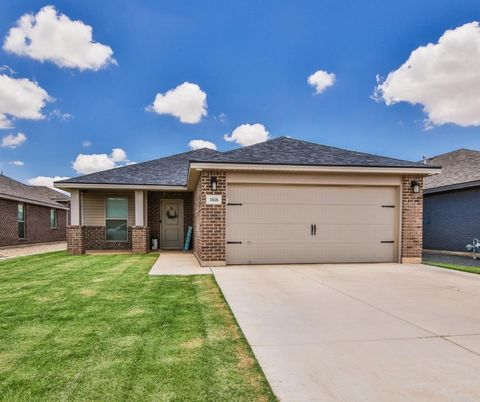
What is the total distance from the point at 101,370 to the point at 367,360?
88.8 inches

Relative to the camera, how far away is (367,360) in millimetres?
2912

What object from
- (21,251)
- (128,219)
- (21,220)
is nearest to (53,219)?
(21,220)

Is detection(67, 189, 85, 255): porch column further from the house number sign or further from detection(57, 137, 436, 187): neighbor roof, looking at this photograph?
the house number sign

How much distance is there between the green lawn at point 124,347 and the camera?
239cm

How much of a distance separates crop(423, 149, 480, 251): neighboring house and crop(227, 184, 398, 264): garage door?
5.22 metres

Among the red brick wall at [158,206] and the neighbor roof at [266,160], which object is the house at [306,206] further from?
the red brick wall at [158,206]

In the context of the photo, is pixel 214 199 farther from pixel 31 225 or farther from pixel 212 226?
pixel 31 225

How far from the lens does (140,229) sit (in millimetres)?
12828

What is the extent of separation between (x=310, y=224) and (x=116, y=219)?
8.70m

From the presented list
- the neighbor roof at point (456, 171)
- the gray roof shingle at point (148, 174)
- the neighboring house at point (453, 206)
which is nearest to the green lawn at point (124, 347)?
the gray roof shingle at point (148, 174)

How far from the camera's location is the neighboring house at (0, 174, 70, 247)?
54.3 ft

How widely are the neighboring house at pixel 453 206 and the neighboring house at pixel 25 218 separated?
65.2 ft

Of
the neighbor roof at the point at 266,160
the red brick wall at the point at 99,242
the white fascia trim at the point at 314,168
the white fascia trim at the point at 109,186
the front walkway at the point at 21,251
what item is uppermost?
the neighbor roof at the point at 266,160

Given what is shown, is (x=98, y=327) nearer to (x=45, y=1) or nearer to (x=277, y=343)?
(x=277, y=343)
